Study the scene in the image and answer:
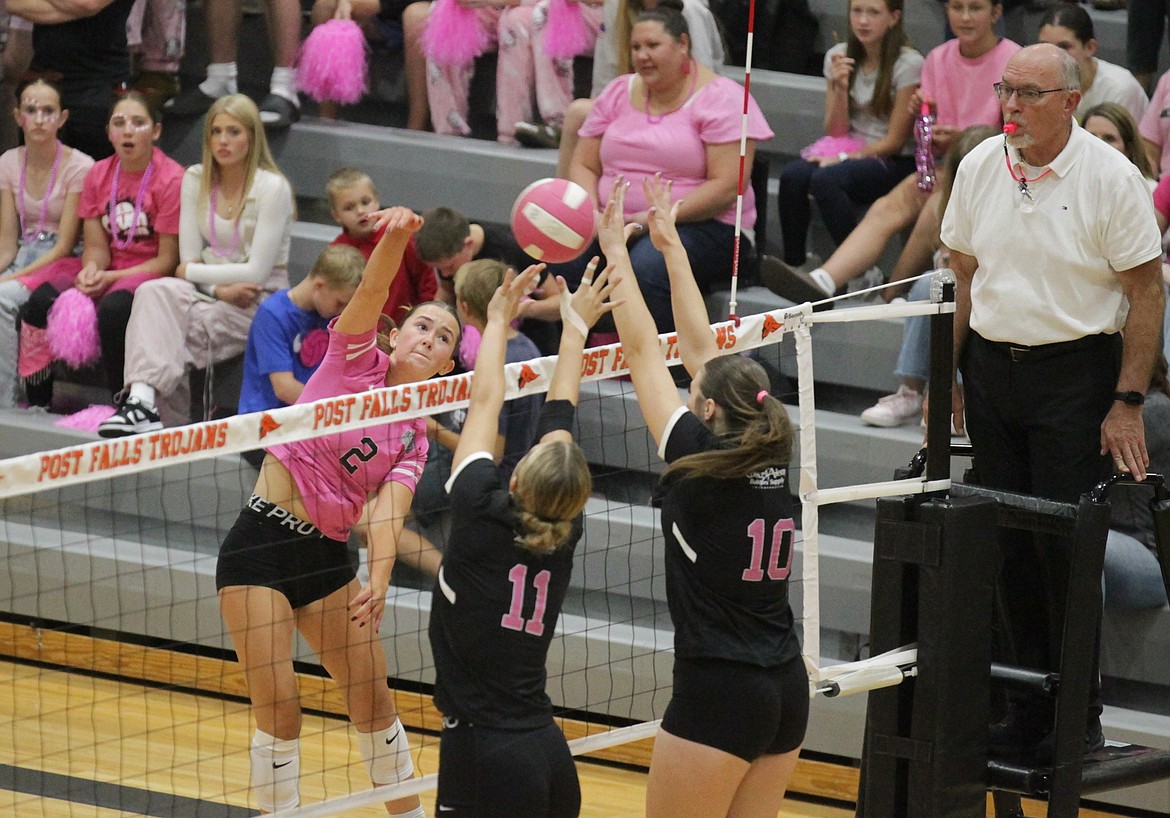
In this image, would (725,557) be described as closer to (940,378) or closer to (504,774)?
(504,774)

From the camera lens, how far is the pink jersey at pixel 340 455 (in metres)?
4.77

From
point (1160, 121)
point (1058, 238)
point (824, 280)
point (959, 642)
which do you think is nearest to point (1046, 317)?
point (1058, 238)

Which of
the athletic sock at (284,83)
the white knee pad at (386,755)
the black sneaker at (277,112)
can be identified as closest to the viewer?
the white knee pad at (386,755)

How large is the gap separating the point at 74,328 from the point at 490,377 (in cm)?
397

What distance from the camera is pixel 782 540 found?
3.92 metres

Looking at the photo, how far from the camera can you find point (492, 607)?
364 centimetres

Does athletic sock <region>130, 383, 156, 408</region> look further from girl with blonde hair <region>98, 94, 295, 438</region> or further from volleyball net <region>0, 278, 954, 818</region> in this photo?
volleyball net <region>0, 278, 954, 818</region>

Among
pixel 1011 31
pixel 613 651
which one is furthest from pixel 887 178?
pixel 613 651

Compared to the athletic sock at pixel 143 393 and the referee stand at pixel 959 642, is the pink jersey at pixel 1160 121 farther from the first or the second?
the athletic sock at pixel 143 393

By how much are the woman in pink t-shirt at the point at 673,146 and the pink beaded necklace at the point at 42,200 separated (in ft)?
8.41

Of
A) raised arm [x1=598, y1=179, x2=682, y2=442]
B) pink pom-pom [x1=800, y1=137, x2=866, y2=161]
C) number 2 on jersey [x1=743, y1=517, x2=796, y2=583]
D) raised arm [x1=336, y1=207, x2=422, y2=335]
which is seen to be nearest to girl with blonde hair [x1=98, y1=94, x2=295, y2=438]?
pink pom-pom [x1=800, y1=137, x2=866, y2=161]

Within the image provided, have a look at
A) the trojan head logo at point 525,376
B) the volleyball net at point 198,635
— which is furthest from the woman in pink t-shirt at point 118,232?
the trojan head logo at point 525,376

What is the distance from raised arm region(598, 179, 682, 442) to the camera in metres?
4.10

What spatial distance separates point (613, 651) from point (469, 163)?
9.70ft
